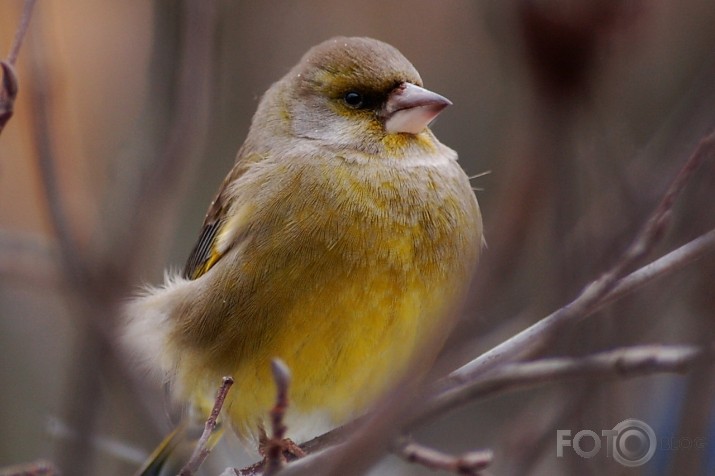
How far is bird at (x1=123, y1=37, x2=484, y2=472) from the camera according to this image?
3.92 m

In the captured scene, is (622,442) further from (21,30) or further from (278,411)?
(21,30)

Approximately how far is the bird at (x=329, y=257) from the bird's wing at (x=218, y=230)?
0.05 feet

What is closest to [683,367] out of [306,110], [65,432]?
[65,432]

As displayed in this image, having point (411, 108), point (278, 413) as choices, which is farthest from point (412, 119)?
point (278, 413)

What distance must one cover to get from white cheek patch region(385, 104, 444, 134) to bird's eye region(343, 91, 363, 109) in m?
0.16

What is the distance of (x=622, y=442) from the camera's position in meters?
3.48

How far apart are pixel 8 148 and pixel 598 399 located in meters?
5.72

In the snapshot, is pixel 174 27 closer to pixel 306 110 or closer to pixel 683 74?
pixel 306 110

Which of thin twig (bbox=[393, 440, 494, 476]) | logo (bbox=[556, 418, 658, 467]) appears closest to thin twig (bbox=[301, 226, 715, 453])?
thin twig (bbox=[393, 440, 494, 476])

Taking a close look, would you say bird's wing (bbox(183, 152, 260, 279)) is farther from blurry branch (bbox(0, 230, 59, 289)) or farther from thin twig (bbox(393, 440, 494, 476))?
thin twig (bbox(393, 440, 494, 476))

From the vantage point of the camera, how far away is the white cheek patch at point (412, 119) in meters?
4.11

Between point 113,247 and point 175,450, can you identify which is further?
point 175,450

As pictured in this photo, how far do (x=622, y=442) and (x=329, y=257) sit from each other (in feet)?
4.10

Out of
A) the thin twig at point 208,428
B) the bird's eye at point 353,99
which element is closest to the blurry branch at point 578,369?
the thin twig at point 208,428
